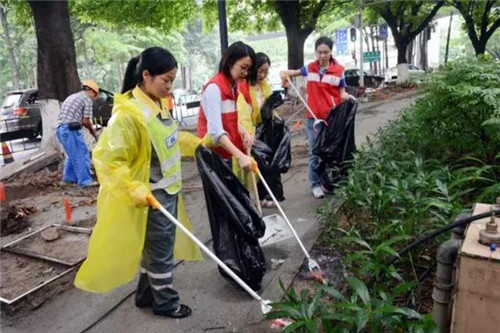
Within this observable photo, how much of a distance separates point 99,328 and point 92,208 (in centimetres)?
254

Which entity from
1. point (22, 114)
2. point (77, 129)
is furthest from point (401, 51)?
point (77, 129)

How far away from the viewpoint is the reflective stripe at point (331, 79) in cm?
427

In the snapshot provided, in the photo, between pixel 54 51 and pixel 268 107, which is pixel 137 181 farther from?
pixel 54 51

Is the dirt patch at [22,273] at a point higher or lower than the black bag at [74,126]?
lower

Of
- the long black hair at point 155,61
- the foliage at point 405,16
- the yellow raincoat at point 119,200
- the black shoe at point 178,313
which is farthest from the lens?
the foliage at point 405,16

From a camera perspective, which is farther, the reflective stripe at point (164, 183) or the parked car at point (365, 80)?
the parked car at point (365, 80)

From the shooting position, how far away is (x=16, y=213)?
14.9 ft

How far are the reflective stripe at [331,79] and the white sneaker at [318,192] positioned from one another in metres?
1.10

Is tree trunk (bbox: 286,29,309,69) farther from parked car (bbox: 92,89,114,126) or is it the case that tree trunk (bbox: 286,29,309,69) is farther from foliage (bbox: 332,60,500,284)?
foliage (bbox: 332,60,500,284)

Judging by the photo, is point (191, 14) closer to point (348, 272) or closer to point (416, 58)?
point (348, 272)

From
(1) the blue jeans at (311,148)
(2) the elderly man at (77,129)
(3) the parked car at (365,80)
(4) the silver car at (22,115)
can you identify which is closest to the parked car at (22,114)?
(4) the silver car at (22,115)

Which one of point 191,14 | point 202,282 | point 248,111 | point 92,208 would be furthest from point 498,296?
point 191,14

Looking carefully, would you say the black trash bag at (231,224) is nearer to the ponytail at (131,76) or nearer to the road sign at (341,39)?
the ponytail at (131,76)

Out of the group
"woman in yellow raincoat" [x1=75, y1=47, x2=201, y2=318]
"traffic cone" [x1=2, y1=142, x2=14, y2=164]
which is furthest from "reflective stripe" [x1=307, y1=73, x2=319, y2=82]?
"traffic cone" [x1=2, y1=142, x2=14, y2=164]
